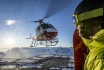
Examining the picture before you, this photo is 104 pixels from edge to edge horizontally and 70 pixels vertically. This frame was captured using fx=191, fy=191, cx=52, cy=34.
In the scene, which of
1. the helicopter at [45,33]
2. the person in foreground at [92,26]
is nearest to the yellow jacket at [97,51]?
the person in foreground at [92,26]

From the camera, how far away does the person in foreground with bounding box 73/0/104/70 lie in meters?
1.79

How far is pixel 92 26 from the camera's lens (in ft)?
6.85

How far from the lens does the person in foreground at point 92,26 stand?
1.79 meters

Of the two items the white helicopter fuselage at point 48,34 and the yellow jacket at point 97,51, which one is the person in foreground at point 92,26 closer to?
the yellow jacket at point 97,51

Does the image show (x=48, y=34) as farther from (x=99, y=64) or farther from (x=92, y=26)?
(x=99, y=64)

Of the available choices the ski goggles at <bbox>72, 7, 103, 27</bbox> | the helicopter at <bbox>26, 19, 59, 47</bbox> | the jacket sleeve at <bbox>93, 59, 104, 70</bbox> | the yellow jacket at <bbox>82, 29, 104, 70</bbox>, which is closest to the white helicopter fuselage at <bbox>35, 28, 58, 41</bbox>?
Answer: the helicopter at <bbox>26, 19, 59, 47</bbox>

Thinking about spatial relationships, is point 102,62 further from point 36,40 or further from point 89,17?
point 36,40

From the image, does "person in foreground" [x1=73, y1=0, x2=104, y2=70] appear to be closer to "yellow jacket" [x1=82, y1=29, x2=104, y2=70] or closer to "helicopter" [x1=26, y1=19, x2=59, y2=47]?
"yellow jacket" [x1=82, y1=29, x2=104, y2=70]

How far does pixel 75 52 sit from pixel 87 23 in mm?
1403

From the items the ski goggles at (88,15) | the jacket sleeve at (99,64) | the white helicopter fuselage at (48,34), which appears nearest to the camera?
the jacket sleeve at (99,64)

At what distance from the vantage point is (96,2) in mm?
2119

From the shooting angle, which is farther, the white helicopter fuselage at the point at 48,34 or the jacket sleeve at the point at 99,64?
the white helicopter fuselage at the point at 48,34

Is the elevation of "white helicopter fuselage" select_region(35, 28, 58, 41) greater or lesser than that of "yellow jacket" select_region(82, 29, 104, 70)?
greater

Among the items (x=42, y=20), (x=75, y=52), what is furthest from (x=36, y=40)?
(x=75, y=52)
